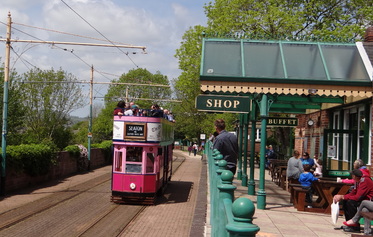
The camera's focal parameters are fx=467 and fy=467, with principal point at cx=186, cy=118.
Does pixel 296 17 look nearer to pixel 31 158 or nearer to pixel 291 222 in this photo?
pixel 31 158

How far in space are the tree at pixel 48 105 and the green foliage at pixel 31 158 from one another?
59.1 ft

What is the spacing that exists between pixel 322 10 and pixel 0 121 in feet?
76.3

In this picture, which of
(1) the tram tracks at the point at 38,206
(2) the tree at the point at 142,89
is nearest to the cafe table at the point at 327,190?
(1) the tram tracks at the point at 38,206

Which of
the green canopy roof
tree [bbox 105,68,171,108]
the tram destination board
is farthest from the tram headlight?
tree [bbox 105,68,171,108]

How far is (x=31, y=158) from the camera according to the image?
20906 mm

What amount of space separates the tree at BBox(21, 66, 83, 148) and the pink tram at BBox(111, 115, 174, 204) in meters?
26.0

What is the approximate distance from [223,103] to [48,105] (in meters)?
35.3

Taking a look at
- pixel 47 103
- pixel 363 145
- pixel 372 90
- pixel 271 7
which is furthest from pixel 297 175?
pixel 47 103

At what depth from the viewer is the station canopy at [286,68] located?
1165 cm

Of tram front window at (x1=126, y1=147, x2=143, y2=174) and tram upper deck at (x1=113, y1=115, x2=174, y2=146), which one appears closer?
tram upper deck at (x1=113, y1=115, x2=174, y2=146)

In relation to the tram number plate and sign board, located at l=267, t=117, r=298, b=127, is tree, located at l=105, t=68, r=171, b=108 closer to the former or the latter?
sign board, located at l=267, t=117, r=298, b=127

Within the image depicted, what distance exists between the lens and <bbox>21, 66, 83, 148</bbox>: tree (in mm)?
41656

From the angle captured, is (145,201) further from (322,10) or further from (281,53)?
(322,10)

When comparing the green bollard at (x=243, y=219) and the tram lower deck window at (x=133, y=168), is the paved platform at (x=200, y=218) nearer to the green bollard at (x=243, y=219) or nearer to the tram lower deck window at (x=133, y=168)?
the tram lower deck window at (x=133, y=168)
